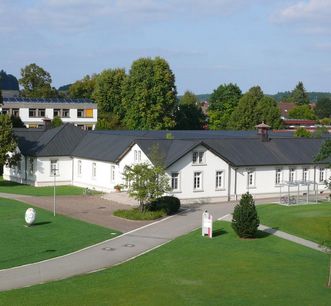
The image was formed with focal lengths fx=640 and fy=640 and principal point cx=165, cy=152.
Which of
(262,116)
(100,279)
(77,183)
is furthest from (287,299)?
(262,116)

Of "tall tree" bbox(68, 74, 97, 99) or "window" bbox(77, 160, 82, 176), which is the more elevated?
"tall tree" bbox(68, 74, 97, 99)

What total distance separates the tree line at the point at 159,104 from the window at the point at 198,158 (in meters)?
37.9

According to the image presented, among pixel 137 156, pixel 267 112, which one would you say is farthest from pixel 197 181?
pixel 267 112

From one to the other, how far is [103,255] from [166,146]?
20.3 metres

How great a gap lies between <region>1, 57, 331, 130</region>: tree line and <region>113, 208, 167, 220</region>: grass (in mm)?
44147

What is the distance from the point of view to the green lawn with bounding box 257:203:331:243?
115 feet

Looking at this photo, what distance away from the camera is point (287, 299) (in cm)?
2161

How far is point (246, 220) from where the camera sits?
32500mm

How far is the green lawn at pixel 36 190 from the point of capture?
51562 millimetres

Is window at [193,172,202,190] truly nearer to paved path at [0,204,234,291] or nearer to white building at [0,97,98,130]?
paved path at [0,204,234,291]

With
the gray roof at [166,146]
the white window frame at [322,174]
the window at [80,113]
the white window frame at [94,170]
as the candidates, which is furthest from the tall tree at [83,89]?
the white window frame at [322,174]

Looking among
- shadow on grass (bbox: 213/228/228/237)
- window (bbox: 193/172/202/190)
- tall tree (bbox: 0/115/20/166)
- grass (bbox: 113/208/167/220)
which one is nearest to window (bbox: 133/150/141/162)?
window (bbox: 193/172/202/190)

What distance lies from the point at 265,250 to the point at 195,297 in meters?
9.28

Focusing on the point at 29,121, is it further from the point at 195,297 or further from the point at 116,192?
the point at 195,297
